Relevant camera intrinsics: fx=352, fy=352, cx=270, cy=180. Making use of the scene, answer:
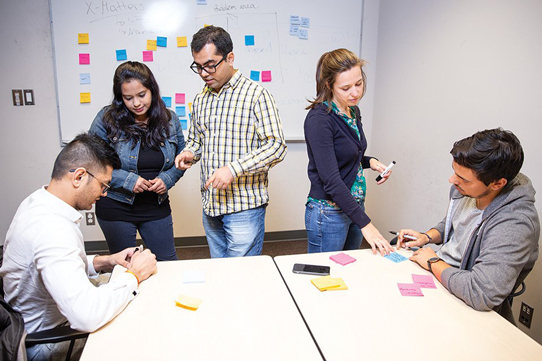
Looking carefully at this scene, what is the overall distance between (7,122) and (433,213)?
136 inches

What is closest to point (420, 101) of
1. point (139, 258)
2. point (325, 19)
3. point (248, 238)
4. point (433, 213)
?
point (433, 213)

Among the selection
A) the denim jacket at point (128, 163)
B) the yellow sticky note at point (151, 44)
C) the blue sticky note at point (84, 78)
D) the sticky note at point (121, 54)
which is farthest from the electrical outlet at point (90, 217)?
the denim jacket at point (128, 163)

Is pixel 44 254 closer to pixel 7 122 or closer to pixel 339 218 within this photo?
pixel 339 218

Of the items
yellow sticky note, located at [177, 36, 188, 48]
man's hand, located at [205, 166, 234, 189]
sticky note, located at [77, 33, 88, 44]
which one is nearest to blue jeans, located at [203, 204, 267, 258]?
man's hand, located at [205, 166, 234, 189]

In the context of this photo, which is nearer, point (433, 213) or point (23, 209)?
point (23, 209)

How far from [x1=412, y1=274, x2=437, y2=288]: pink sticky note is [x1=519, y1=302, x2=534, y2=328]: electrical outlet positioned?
2.99 ft

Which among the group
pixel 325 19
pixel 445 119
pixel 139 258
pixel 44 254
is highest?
pixel 325 19

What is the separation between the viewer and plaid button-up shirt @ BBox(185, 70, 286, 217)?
158 cm

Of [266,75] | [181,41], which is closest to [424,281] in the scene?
[266,75]

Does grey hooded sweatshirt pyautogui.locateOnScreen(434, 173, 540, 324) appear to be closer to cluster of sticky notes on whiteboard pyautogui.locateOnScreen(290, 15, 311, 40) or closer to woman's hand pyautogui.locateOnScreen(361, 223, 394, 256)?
woman's hand pyautogui.locateOnScreen(361, 223, 394, 256)

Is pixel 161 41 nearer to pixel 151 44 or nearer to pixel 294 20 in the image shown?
pixel 151 44

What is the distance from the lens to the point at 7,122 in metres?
2.92

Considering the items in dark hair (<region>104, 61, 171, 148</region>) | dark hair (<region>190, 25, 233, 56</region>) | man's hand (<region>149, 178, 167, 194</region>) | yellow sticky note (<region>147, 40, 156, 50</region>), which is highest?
yellow sticky note (<region>147, 40, 156, 50</region>)

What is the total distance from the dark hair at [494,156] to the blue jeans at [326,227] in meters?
0.56
